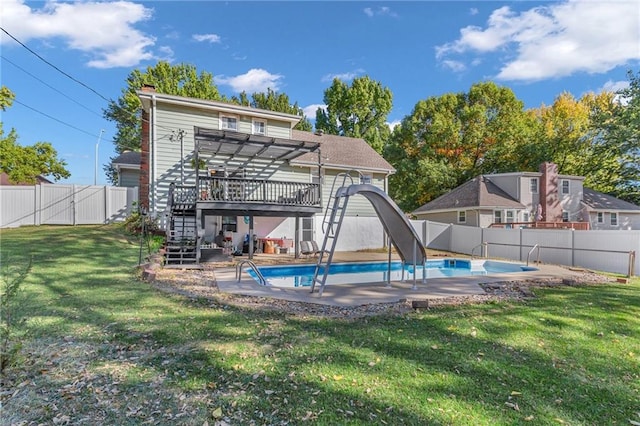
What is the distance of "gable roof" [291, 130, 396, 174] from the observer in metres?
19.2

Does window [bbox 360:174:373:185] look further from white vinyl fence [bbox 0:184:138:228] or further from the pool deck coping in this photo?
white vinyl fence [bbox 0:184:138:228]

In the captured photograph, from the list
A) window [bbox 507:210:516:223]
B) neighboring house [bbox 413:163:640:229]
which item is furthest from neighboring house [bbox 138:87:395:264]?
window [bbox 507:210:516:223]

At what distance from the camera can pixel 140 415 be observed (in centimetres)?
272

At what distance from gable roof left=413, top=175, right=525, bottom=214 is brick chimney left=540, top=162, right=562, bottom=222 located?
73.9 inches

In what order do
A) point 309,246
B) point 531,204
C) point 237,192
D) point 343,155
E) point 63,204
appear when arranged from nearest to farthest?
point 237,192, point 309,246, point 63,204, point 343,155, point 531,204

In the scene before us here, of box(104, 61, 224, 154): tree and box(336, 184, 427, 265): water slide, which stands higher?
box(104, 61, 224, 154): tree

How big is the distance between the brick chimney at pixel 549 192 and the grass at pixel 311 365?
2092 centimetres

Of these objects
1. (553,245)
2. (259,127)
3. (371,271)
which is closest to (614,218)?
(553,245)

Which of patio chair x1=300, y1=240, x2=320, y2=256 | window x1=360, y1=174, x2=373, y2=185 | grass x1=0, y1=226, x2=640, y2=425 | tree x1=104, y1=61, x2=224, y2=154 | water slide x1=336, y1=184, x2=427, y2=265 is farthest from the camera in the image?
tree x1=104, y1=61, x2=224, y2=154

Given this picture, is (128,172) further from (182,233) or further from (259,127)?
(182,233)

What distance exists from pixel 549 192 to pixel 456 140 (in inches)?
373

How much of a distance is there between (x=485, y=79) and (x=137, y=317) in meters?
35.7

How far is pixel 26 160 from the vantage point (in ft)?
98.0

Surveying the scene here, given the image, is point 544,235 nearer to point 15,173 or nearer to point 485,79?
point 485,79
